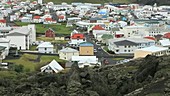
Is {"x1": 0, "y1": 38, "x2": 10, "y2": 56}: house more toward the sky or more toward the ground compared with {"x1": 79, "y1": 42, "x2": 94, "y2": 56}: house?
more toward the sky

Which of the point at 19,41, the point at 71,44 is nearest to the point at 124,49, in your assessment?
the point at 71,44

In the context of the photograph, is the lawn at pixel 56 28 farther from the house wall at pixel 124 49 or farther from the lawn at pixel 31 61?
the lawn at pixel 31 61

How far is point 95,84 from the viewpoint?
57.3 feet

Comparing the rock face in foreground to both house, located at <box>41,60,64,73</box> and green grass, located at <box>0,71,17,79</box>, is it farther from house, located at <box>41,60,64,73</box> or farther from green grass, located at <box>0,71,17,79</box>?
house, located at <box>41,60,64,73</box>

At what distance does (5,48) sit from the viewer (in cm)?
3088

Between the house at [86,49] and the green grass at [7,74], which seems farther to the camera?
the house at [86,49]

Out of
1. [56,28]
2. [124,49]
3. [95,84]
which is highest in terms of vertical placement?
[95,84]

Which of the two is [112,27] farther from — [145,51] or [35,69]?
[35,69]

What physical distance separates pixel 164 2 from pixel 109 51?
48.5 meters

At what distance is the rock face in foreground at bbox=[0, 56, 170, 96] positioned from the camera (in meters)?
15.6

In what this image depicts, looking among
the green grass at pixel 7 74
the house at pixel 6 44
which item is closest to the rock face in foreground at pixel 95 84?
the green grass at pixel 7 74

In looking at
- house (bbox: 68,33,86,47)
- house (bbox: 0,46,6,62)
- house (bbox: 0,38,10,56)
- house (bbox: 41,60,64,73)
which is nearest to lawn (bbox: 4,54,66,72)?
house (bbox: 0,46,6,62)

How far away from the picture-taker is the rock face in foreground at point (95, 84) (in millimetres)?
15629

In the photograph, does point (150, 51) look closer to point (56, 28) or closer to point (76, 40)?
point (76, 40)
